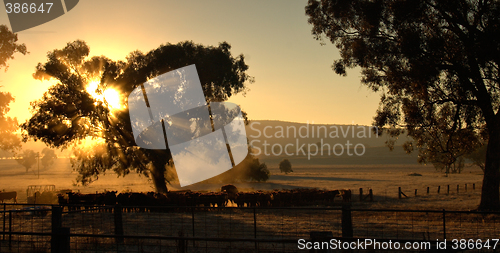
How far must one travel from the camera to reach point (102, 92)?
31.3 meters

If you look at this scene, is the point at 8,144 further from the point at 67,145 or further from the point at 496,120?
the point at 496,120

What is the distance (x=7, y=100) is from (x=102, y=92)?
69.6 feet

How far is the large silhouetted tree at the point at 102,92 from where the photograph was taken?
31.1 m

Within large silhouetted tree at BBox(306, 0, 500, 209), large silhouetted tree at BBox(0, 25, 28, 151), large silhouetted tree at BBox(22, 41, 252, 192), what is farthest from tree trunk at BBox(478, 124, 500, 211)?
large silhouetted tree at BBox(0, 25, 28, 151)

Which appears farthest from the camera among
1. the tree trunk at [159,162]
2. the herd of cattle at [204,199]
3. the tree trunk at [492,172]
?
the tree trunk at [159,162]

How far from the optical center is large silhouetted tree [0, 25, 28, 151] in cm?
4006

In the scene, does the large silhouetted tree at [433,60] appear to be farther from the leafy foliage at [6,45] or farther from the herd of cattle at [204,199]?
the leafy foliage at [6,45]

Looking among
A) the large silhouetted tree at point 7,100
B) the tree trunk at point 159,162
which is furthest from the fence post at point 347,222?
the large silhouetted tree at point 7,100

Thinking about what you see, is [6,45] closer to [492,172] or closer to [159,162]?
[159,162]

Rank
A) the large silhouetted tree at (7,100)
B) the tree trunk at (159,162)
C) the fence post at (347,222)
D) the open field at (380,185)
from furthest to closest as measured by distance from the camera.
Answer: the large silhouetted tree at (7,100)
the tree trunk at (159,162)
the open field at (380,185)
the fence post at (347,222)

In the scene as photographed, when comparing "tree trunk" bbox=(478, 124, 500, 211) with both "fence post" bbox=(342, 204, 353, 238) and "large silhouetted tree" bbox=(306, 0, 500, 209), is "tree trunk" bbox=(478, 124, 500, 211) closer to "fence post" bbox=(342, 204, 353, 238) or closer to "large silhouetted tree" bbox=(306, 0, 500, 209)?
"large silhouetted tree" bbox=(306, 0, 500, 209)

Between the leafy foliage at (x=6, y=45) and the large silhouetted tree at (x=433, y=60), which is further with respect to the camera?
the leafy foliage at (x=6, y=45)

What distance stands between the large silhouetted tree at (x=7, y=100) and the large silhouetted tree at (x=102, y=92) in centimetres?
1092

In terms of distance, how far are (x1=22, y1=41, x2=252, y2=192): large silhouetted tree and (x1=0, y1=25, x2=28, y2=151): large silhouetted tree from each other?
10.9 m
